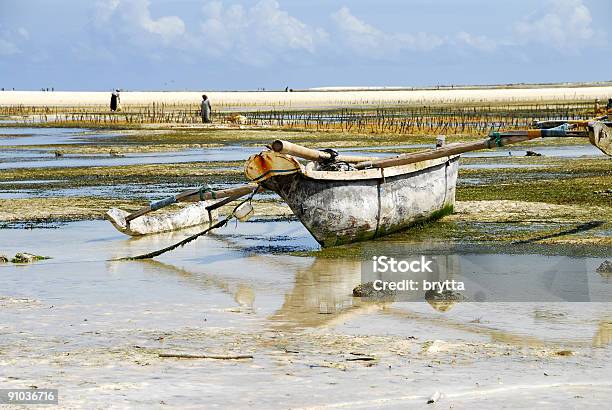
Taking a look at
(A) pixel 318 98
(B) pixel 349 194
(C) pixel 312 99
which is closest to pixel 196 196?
(B) pixel 349 194

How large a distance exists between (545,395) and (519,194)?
470 inches

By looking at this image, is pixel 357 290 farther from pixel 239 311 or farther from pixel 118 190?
pixel 118 190

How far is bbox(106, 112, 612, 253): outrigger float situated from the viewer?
1283cm

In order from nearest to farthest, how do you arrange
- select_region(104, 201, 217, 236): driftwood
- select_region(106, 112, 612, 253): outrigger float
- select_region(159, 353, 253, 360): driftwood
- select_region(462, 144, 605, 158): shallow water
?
select_region(159, 353, 253, 360): driftwood
select_region(106, 112, 612, 253): outrigger float
select_region(104, 201, 217, 236): driftwood
select_region(462, 144, 605, 158): shallow water

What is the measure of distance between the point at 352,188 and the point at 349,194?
0.09 meters

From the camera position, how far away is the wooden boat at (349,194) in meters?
→ 12.6

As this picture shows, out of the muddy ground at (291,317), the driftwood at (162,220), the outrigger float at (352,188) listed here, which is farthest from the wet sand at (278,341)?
the driftwood at (162,220)

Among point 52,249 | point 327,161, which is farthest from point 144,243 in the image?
point 327,161

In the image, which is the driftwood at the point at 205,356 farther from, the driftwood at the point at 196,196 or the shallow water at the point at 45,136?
the shallow water at the point at 45,136

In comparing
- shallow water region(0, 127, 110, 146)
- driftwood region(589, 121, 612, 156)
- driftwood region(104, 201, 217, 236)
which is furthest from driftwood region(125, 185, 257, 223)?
shallow water region(0, 127, 110, 146)

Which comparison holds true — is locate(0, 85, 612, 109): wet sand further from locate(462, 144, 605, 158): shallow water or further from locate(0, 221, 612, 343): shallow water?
locate(0, 221, 612, 343): shallow water

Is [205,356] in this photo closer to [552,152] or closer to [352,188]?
[352,188]

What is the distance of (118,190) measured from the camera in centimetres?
2084

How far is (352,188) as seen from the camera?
13547mm
